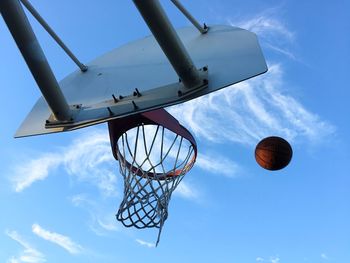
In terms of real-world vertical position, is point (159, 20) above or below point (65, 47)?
below

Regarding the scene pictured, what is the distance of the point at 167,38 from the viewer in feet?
15.2

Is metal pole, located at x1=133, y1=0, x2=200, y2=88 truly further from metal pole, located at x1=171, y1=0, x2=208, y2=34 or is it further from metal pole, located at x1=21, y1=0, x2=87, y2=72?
metal pole, located at x1=21, y1=0, x2=87, y2=72

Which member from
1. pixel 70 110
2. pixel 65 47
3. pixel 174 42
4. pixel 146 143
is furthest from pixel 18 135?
pixel 174 42

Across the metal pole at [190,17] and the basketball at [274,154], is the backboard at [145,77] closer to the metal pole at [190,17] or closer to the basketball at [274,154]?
the metal pole at [190,17]

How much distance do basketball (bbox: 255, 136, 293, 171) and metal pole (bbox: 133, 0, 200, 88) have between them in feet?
6.22

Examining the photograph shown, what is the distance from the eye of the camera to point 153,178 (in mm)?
6965

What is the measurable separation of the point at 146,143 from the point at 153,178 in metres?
0.51

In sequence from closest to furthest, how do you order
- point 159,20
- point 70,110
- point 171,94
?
point 159,20
point 171,94
point 70,110

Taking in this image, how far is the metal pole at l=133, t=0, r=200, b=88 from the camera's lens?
4402mm

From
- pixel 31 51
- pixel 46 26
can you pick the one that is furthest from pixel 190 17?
pixel 31 51

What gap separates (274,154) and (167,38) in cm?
265

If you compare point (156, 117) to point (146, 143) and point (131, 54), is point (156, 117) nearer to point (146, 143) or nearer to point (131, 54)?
point (146, 143)

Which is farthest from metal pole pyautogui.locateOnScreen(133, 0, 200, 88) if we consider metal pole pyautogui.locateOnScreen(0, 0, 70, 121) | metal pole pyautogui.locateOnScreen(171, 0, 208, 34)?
metal pole pyautogui.locateOnScreen(0, 0, 70, 121)

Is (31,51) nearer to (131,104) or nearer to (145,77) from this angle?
(131,104)
